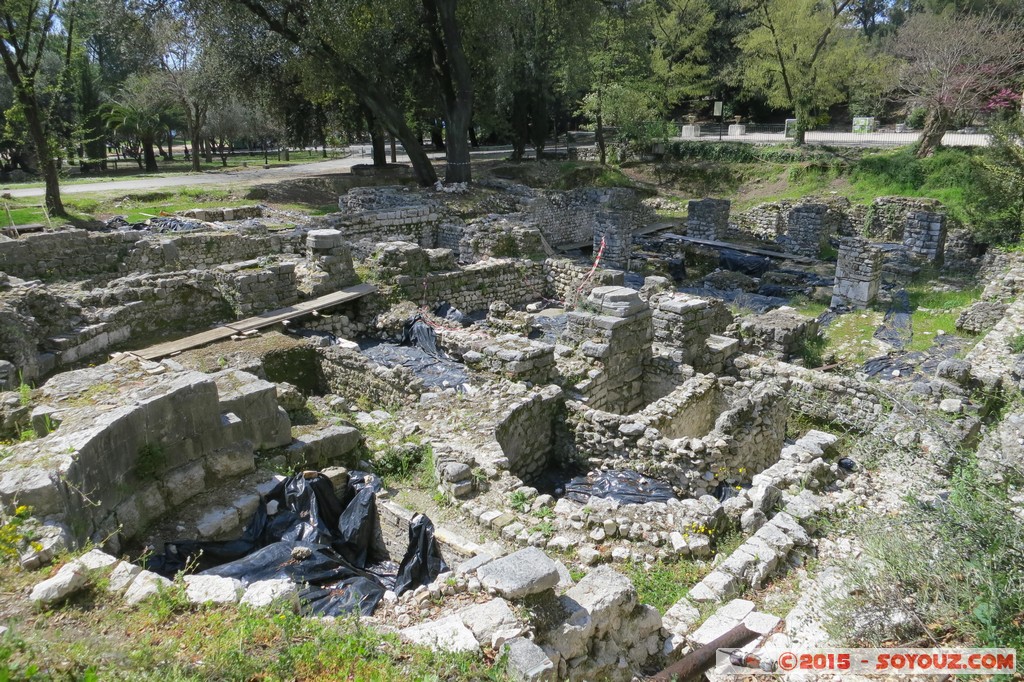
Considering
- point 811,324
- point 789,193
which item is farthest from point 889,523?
point 789,193

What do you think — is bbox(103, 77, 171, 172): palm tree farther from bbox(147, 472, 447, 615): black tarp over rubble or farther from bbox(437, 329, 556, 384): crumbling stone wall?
bbox(147, 472, 447, 615): black tarp over rubble

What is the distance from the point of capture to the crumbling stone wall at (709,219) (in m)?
21.8

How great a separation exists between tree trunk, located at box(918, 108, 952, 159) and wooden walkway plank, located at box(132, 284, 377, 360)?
23.4 meters

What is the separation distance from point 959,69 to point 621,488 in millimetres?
26389

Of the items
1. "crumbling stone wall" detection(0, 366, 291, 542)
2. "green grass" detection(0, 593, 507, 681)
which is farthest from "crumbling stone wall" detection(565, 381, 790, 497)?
"green grass" detection(0, 593, 507, 681)

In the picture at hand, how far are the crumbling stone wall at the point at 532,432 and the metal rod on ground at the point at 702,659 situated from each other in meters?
3.32

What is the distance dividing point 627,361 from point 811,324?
15.6 feet

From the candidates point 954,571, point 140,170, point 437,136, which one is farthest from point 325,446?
point 437,136

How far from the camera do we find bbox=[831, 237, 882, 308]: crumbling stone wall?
15.1 metres

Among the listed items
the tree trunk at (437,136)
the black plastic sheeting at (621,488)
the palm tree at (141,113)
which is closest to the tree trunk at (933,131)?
the black plastic sheeting at (621,488)

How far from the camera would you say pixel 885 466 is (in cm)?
753

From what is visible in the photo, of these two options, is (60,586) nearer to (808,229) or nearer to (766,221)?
(808,229)

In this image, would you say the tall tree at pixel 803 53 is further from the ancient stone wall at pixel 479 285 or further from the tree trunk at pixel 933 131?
the ancient stone wall at pixel 479 285

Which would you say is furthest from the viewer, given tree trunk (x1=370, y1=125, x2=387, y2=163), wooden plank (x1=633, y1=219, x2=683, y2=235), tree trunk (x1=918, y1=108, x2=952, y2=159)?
tree trunk (x1=370, y1=125, x2=387, y2=163)
